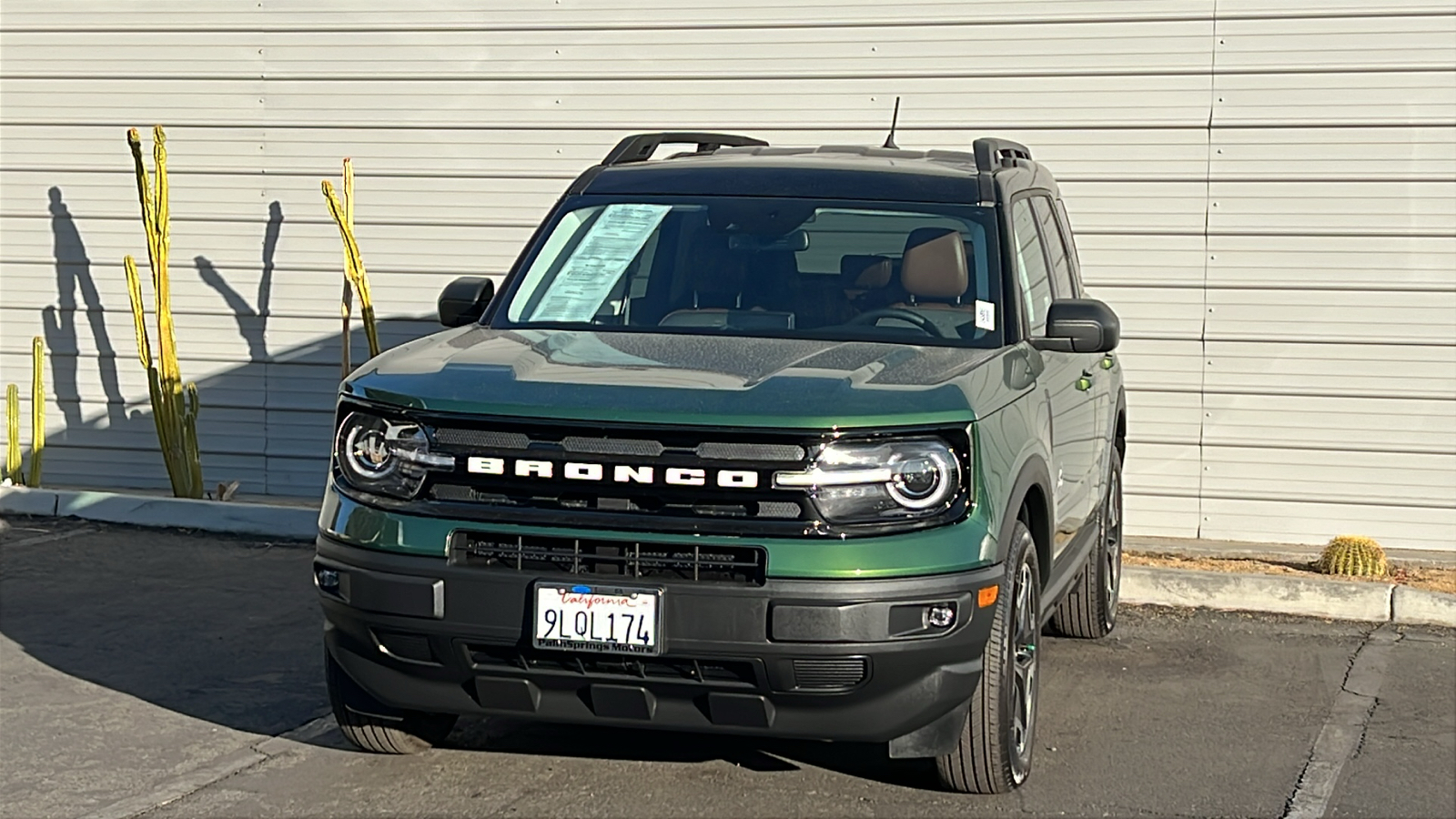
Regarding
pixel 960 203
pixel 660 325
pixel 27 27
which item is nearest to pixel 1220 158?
pixel 960 203

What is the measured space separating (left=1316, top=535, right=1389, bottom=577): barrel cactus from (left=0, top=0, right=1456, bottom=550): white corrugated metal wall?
0.67 m

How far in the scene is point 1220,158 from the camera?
30.5 feet

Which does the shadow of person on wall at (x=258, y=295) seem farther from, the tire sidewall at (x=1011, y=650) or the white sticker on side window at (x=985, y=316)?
the tire sidewall at (x=1011, y=650)

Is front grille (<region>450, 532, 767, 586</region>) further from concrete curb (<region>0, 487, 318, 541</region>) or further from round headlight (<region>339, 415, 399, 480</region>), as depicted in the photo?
concrete curb (<region>0, 487, 318, 541</region>)

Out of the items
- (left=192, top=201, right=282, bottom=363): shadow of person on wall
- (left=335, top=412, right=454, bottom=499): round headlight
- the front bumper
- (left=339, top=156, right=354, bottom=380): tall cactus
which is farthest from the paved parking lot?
(left=192, top=201, right=282, bottom=363): shadow of person on wall

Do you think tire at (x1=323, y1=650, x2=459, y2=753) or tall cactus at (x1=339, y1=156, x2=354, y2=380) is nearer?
tire at (x1=323, y1=650, x2=459, y2=753)

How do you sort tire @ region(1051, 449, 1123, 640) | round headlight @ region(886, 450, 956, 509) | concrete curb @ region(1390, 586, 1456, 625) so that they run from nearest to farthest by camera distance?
round headlight @ region(886, 450, 956, 509) → tire @ region(1051, 449, 1123, 640) → concrete curb @ region(1390, 586, 1456, 625)

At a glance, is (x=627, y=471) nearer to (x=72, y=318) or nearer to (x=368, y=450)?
(x=368, y=450)

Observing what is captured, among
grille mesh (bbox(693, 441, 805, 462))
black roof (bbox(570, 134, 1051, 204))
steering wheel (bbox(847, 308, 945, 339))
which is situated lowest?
grille mesh (bbox(693, 441, 805, 462))

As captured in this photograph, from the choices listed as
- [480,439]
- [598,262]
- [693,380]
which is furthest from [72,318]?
[693,380]

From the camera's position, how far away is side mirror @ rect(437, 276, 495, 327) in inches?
235

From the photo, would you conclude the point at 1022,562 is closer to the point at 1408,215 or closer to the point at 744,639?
the point at 744,639

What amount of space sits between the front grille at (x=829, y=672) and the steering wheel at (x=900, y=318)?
1.44 m

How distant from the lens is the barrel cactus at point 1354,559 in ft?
27.9
